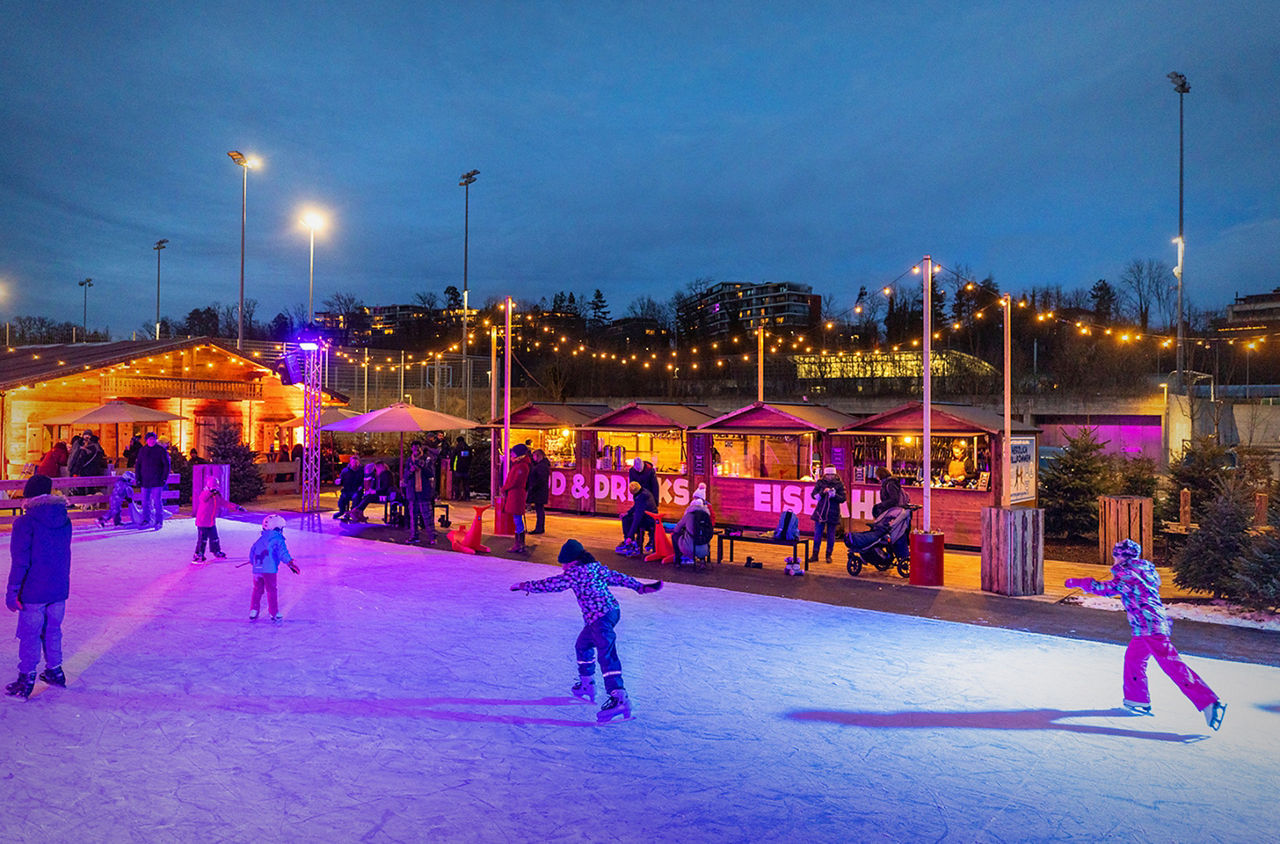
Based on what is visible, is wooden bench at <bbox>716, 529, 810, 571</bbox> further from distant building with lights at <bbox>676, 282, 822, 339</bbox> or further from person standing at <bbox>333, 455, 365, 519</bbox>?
distant building with lights at <bbox>676, 282, 822, 339</bbox>

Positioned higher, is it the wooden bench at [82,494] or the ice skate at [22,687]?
the wooden bench at [82,494]

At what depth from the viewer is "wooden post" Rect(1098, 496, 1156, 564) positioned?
1202 centimetres

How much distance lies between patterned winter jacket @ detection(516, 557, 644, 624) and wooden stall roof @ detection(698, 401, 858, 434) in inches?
408

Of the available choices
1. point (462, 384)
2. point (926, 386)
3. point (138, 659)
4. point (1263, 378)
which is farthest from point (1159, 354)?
point (138, 659)

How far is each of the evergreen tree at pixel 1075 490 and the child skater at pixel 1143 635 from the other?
9856mm

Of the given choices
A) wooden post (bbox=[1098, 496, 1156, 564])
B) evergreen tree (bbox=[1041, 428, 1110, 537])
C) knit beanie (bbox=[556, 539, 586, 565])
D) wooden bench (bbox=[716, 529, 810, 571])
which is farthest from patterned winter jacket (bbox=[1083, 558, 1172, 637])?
evergreen tree (bbox=[1041, 428, 1110, 537])

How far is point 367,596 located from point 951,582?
8219mm

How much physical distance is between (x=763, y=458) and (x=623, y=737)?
12182mm

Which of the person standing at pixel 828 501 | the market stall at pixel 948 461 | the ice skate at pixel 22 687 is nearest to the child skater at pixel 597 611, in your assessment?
the ice skate at pixel 22 687

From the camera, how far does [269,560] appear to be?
8.59 m

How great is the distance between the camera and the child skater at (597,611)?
234 inches

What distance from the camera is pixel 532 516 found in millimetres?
19438

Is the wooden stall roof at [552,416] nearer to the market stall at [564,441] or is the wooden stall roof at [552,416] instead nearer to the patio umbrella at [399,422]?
the market stall at [564,441]

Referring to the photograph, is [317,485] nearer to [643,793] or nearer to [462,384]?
[643,793]
